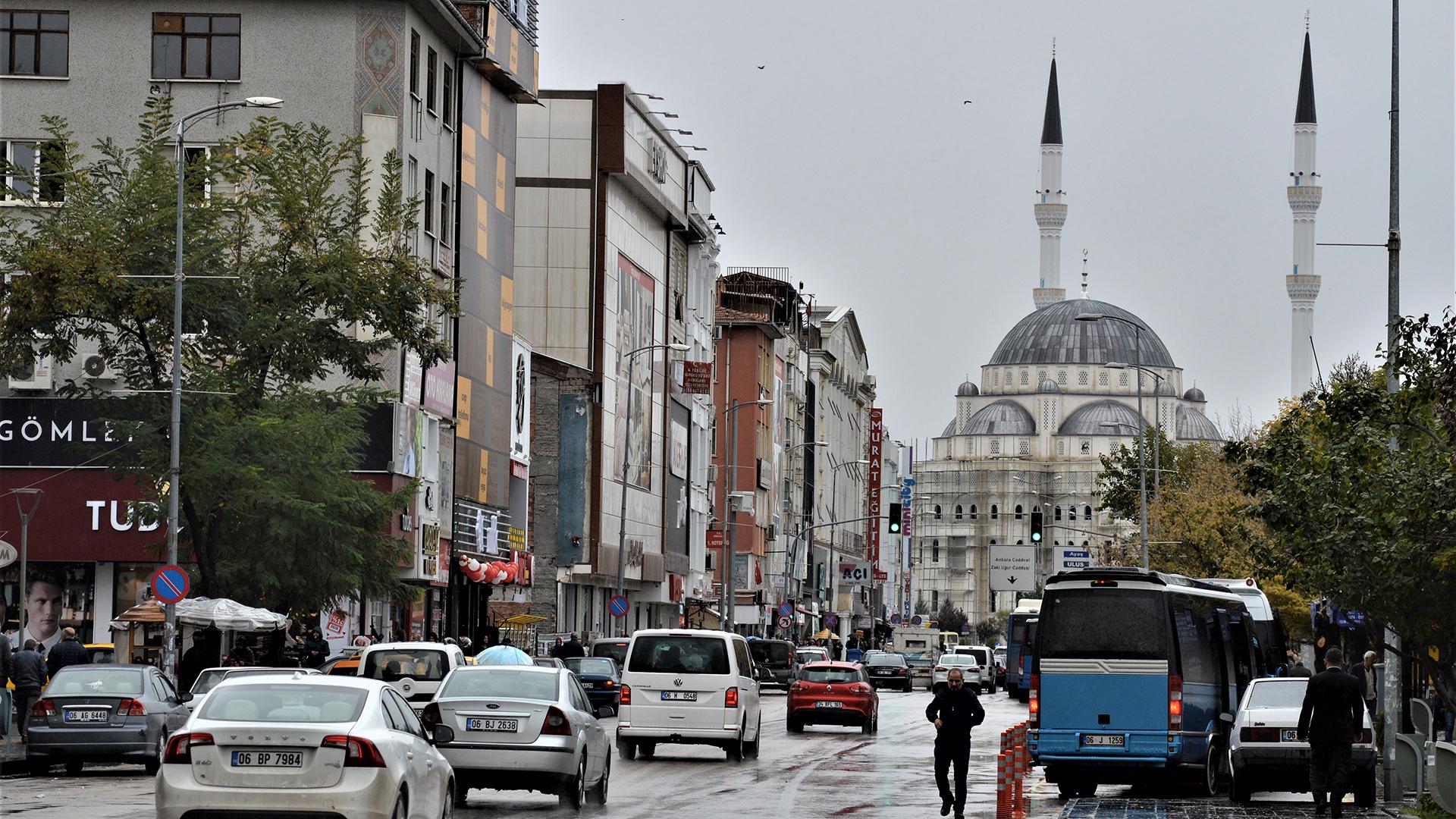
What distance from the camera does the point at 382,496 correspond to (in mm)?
38344

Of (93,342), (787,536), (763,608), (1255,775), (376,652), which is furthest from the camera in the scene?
(787,536)

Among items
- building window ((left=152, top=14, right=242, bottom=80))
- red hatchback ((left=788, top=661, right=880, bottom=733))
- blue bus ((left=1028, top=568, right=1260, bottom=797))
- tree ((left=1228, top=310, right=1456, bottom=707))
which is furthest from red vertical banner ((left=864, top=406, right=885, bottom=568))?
blue bus ((left=1028, top=568, right=1260, bottom=797))

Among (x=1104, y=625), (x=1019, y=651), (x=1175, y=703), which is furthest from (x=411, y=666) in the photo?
(x=1019, y=651)

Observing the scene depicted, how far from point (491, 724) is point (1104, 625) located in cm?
828

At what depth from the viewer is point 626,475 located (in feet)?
206

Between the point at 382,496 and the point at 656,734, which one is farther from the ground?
the point at 382,496

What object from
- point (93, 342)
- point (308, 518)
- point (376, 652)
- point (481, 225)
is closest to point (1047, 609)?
point (376, 652)

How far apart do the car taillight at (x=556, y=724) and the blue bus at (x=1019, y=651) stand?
46.6 m

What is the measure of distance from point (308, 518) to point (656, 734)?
813 cm

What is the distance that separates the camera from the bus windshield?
26312mm

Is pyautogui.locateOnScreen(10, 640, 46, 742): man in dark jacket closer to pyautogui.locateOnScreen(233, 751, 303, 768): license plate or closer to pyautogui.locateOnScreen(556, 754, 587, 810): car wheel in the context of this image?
pyautogui.locateOnScreen(556, 754, 587, 810): car wheel

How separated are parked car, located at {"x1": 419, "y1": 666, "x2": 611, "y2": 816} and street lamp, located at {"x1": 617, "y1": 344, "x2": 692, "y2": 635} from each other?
39.1 metres

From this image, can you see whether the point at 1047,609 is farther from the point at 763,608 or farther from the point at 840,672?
the point at 763,608

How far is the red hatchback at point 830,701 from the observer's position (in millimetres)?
42219
